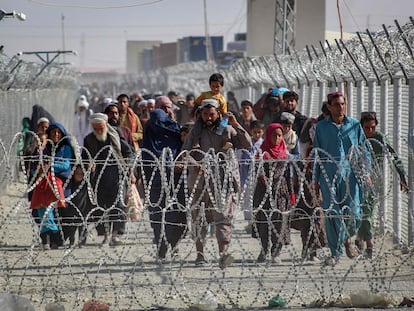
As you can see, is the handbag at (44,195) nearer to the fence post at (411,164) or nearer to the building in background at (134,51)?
the fence post at (411,164)

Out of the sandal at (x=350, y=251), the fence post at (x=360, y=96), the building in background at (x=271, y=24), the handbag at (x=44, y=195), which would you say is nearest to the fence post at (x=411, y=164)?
the sandal at (x=350, y=251)

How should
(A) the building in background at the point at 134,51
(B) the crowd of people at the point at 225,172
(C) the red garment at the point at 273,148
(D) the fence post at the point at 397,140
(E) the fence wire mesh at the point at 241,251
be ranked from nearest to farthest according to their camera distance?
1. (E) the fence wire mesh at the point at 241,251
2. (B) the crowd of people at the point at 225,172
3. (C) the red garment at the point at 273,148
4. (D) the fence post at the point at 397,140
5. (A) the building in background at the point at 134,51

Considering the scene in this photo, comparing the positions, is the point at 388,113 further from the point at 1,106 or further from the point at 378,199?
the point at 1,106

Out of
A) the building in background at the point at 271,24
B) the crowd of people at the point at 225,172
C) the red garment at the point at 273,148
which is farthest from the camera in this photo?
the building in background at the point at 271,24

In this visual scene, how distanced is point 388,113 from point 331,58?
3.66 ft

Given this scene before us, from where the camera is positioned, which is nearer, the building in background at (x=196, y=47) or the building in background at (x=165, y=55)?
the building in background at (x=196, y=47)

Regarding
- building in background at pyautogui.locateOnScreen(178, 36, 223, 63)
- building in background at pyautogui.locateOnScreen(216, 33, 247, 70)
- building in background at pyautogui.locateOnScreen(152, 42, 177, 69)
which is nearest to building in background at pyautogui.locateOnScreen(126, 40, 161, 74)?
building in background at pyautogui.locateOnScreen(152, 42, 177, 69)

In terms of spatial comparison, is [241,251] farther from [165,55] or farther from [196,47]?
[165,55]

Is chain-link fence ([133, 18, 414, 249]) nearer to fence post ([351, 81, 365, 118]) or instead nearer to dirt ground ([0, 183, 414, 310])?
fence post ([351, 81, 365, 118])

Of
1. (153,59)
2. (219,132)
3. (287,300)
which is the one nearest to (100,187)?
(219,132)

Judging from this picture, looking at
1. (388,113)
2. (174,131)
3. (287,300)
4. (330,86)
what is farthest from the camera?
Result: (330,86)

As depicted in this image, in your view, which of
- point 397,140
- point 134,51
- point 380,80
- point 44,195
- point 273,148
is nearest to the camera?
point 273,148

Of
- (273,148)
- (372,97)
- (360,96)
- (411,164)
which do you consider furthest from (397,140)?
(360,96)

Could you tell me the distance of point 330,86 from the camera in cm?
1463
